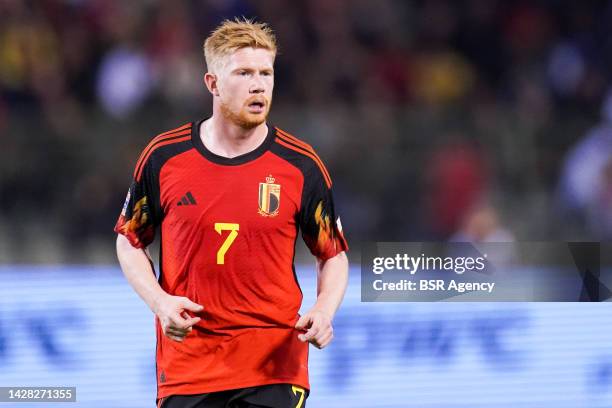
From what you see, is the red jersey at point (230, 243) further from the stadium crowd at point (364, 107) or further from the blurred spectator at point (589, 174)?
the blurred spectator at point (589, 174)

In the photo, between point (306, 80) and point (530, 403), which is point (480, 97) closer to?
point (306, 80)

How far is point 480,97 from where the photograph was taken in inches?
333

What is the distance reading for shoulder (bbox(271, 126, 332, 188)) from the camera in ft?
12.3

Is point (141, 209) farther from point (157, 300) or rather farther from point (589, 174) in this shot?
point (589, 174)

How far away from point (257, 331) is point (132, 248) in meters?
0.53

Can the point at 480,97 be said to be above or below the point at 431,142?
above

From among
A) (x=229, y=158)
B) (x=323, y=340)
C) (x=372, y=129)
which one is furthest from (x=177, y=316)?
(x=372, y=129)

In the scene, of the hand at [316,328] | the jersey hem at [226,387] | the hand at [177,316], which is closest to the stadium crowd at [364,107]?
the jersey hem at [226,387]

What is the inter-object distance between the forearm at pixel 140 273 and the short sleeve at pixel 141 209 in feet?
0.10

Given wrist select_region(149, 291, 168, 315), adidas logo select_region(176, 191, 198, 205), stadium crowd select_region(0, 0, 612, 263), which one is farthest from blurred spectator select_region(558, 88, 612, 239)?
wrist select_region(149, 291, 168, 315)

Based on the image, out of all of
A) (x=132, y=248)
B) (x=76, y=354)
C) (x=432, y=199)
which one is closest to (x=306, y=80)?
(x=432, y=199)

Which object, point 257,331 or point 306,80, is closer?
point 257,331

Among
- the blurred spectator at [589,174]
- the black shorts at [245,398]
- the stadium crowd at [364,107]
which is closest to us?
the black shorts at [245,398]

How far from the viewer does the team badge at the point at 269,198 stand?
363 centimetres
